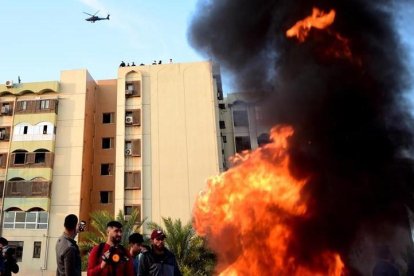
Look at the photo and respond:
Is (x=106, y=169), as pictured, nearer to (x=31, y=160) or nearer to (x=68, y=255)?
(x=31, y=160)

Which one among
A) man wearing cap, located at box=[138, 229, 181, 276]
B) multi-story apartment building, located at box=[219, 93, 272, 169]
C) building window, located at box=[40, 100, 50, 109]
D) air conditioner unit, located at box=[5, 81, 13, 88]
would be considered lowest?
man wearing cap, located at box=[138, 229, 181, 276]

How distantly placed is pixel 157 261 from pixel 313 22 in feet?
31.0

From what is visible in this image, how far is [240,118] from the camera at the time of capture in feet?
95.2

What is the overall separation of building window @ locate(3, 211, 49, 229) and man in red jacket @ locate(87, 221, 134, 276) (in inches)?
957

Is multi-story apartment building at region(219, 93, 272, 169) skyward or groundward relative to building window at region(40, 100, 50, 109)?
groundward

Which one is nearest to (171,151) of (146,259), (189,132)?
(189,132)

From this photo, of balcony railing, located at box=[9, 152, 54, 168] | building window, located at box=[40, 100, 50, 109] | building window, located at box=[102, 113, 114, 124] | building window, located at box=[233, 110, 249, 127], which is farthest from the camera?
building window, located at box=[102, 113, 114, 124]

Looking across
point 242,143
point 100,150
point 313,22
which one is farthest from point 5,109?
point 313,22

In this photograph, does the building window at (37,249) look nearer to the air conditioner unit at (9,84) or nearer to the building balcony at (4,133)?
the building balcony at (4,133)

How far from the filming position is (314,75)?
1145 cm

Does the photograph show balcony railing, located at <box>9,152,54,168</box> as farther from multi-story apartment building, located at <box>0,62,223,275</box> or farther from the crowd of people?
the crowd of people

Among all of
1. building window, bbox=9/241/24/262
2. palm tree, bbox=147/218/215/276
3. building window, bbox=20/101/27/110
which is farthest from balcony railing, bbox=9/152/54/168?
palm tree, bbox=147/218/215/276

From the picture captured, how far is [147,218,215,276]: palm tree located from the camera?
18172mm

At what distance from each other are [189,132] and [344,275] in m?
17.9
